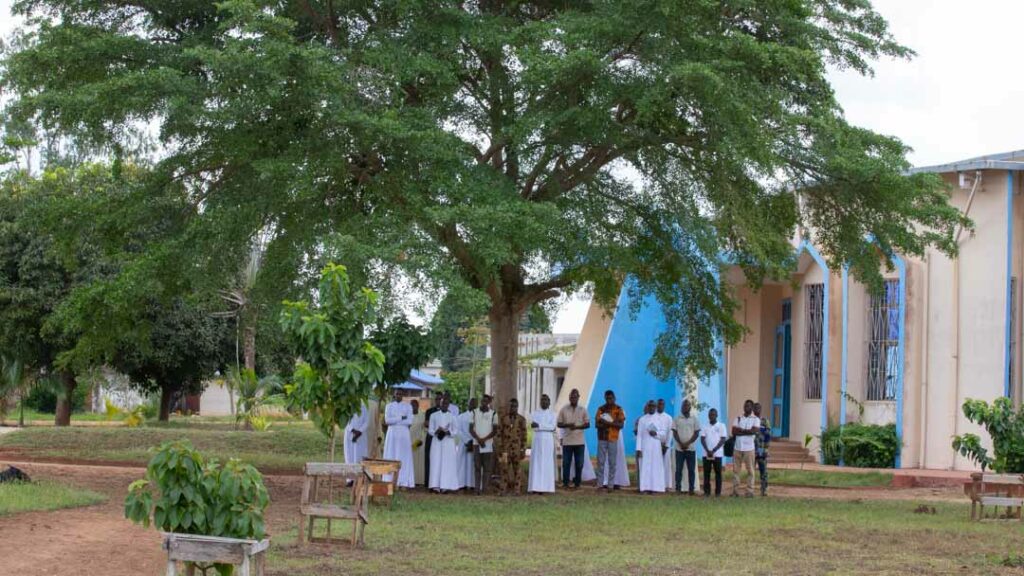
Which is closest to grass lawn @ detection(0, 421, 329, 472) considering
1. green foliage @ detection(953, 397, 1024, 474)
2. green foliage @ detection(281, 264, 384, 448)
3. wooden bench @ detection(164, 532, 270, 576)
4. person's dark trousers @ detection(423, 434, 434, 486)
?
person's dark trousers @ detection(423, 434, 434, 486)

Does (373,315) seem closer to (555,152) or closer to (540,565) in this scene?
(540,565)

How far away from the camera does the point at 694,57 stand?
16641 millimetres

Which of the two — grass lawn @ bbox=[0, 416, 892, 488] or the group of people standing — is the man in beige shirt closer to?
the group of people standing

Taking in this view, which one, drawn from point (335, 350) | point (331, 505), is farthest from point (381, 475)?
point (335, 350)

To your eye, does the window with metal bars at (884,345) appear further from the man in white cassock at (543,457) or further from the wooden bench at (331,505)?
the wooden bench at (331,505)

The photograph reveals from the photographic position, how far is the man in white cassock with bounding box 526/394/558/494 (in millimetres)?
20297

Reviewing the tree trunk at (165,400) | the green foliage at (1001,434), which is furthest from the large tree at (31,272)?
the green foliage at (1001,434)

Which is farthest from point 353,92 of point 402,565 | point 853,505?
point 853,505

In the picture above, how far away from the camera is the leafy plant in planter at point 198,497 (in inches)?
311

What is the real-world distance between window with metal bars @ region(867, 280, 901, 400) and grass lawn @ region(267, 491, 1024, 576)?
6.70m

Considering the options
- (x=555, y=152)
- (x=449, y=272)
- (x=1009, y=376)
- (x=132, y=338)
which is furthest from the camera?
(x=1009, y=376)

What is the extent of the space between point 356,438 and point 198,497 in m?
11.3

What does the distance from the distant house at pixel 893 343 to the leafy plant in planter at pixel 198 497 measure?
13.3 metres

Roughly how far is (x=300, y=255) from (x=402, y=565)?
22.6 feet
